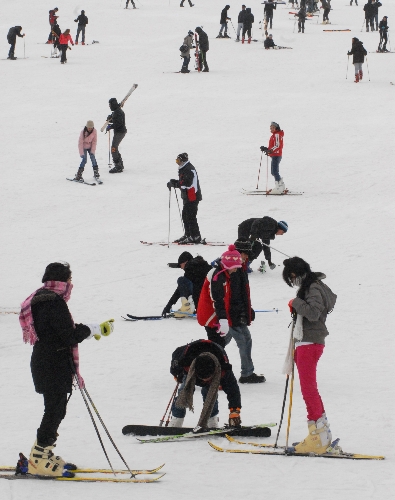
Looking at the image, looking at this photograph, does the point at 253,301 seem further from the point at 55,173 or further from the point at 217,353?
the point at 55,173

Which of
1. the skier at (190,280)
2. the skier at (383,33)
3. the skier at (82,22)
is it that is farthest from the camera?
the skier at (82,22)

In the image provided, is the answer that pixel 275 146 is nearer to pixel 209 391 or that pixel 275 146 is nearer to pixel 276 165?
pixel 276 165

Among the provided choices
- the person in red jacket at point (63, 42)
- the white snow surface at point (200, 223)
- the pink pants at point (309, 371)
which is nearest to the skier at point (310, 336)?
the pink pants at point (309, 371)

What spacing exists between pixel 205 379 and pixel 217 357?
185mm

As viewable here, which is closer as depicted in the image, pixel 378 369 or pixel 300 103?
pixel 378 369

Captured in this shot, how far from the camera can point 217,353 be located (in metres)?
7.05

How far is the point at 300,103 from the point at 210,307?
17.2m

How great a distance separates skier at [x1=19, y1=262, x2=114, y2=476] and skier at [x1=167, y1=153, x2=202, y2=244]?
8245 mm

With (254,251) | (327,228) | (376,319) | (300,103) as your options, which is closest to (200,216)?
(327,228)

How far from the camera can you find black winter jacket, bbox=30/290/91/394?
590 centimetres

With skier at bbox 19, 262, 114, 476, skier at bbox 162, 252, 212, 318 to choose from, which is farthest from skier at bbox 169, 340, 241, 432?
skier at bbox 162, 252, 212, 318

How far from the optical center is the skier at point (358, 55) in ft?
86.2

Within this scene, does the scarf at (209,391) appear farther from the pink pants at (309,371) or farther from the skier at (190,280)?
the skier at (190,280)

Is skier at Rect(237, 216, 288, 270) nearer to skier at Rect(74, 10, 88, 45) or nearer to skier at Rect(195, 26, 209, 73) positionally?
skier at Rect(195, 26, 209, 73)
